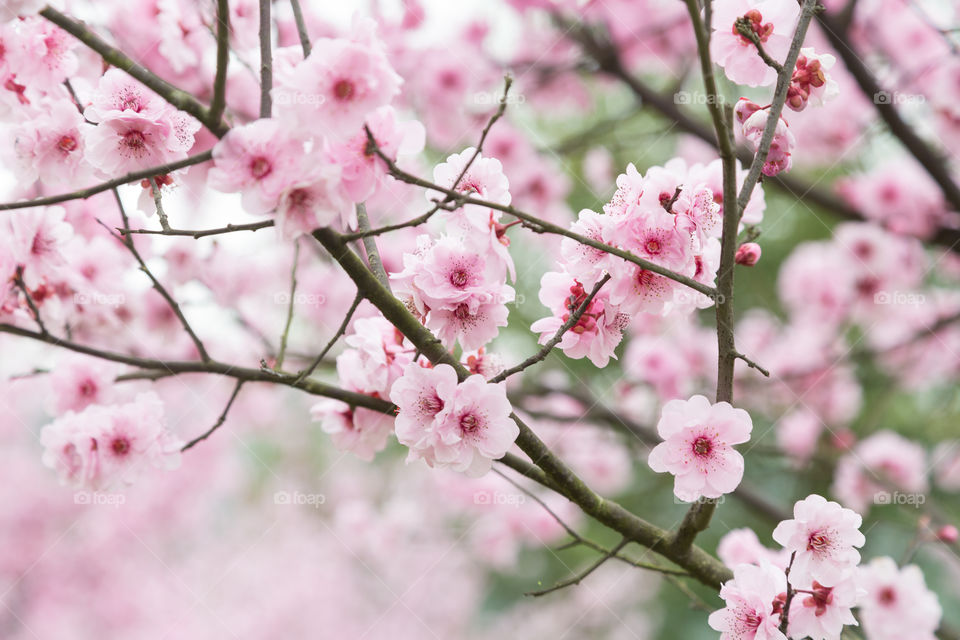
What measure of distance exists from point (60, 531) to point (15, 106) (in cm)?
555

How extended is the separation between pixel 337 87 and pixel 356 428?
73 centimetres

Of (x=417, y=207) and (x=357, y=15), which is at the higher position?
(x=417, y=207)

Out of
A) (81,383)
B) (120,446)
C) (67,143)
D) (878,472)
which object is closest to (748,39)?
(67,143)

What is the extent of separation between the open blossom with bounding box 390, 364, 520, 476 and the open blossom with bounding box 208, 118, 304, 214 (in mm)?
332

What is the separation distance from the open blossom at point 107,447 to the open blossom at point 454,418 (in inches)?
28.7

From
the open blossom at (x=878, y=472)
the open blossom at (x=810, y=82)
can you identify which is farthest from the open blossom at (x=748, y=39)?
the open blossom at (x=878, y=472)

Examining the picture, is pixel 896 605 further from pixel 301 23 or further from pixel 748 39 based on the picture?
pixel 301 23

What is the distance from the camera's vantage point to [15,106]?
1.39 meters

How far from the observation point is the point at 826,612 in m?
1.16

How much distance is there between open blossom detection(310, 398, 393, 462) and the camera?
4.69 ft

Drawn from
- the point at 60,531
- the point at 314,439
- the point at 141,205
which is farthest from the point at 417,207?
the point at 314,439

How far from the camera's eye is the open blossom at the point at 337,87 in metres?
0.91

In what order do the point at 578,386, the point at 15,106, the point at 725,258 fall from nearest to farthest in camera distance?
the point at 725,258 → the point at 15,106 → the point at 578,386

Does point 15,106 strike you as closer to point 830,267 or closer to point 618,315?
point 618,315
